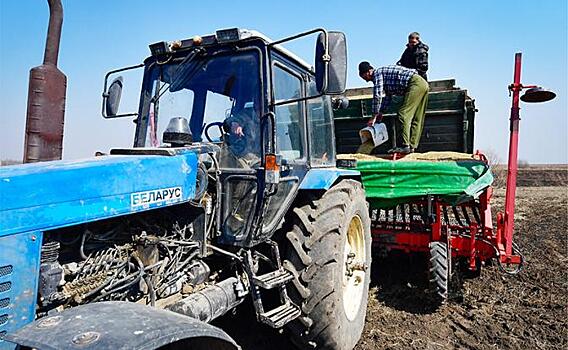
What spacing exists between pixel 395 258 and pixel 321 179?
3.03m

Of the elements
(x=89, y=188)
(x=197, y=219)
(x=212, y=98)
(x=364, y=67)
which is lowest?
(x=197, y=219)

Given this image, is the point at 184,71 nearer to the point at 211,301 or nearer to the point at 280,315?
the point at 211,301

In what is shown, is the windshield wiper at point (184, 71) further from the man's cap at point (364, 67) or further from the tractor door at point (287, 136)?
the man's cap at point (364, 67)

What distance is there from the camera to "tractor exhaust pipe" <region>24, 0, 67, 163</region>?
4.40 metres

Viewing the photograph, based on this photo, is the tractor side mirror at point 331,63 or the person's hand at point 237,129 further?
the person's hand at point 237,129

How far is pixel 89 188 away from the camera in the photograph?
6.98ft

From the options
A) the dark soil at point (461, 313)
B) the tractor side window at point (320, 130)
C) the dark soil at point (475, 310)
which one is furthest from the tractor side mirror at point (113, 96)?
the dark soil at point (475, 310)

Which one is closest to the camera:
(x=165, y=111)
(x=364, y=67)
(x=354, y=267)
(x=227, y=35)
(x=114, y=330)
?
(x=114, y=330)

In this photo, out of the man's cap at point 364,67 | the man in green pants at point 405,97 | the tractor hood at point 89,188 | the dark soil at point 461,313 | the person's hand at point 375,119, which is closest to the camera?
the tractor hood at point 89,188

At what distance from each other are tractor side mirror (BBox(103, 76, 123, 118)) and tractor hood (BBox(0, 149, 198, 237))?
47.7 inches

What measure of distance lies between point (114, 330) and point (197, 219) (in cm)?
116

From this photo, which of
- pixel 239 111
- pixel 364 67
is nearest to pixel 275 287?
pixel 239 111

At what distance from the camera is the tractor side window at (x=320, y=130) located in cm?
381

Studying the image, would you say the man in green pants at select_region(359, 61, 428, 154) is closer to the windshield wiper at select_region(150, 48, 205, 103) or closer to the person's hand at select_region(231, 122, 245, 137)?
the person's hand at select_region(231, 122, 245, 137)
